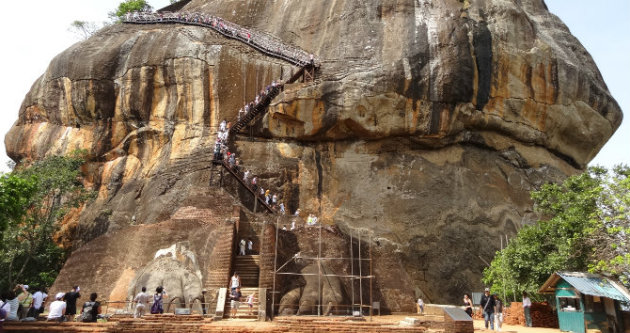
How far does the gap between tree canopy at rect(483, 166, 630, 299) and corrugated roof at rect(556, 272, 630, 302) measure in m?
0.24

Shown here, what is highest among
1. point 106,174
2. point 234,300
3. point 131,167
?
point 131,167

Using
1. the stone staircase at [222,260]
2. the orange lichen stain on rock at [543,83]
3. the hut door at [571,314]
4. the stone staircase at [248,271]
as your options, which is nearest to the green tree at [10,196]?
the stone staircase at [222,260]

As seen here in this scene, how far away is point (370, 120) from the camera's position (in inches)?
872

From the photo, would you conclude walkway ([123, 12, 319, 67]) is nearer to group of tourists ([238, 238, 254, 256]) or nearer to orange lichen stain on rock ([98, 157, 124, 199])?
orange lichen stain on rock ([98, 157, 124, 199])

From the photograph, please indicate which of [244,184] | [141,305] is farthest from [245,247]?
[141,305]

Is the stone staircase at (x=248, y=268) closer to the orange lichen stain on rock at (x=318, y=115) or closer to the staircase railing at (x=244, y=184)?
the staircase railing at (x=244, y=184)

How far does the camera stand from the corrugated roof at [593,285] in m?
11.3

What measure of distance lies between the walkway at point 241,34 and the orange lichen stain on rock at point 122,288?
11.7 m

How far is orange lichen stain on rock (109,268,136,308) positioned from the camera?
610 inches

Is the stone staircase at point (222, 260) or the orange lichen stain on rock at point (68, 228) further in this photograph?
the orange lichen stain on rock at point (68, 228)

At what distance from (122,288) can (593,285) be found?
12902mm

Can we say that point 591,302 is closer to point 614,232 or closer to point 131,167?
point 614,232

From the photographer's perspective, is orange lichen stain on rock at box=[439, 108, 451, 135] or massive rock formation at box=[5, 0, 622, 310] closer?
massive rock formation at box=[5, 0, 622, 310]

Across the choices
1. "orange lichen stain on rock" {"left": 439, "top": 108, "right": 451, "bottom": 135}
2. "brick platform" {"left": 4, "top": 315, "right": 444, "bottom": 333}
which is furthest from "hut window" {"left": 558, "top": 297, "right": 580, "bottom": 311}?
"orange lichen stain on rock" {"left": 439, "top": 108, "right": 451, "bottom": 135}
